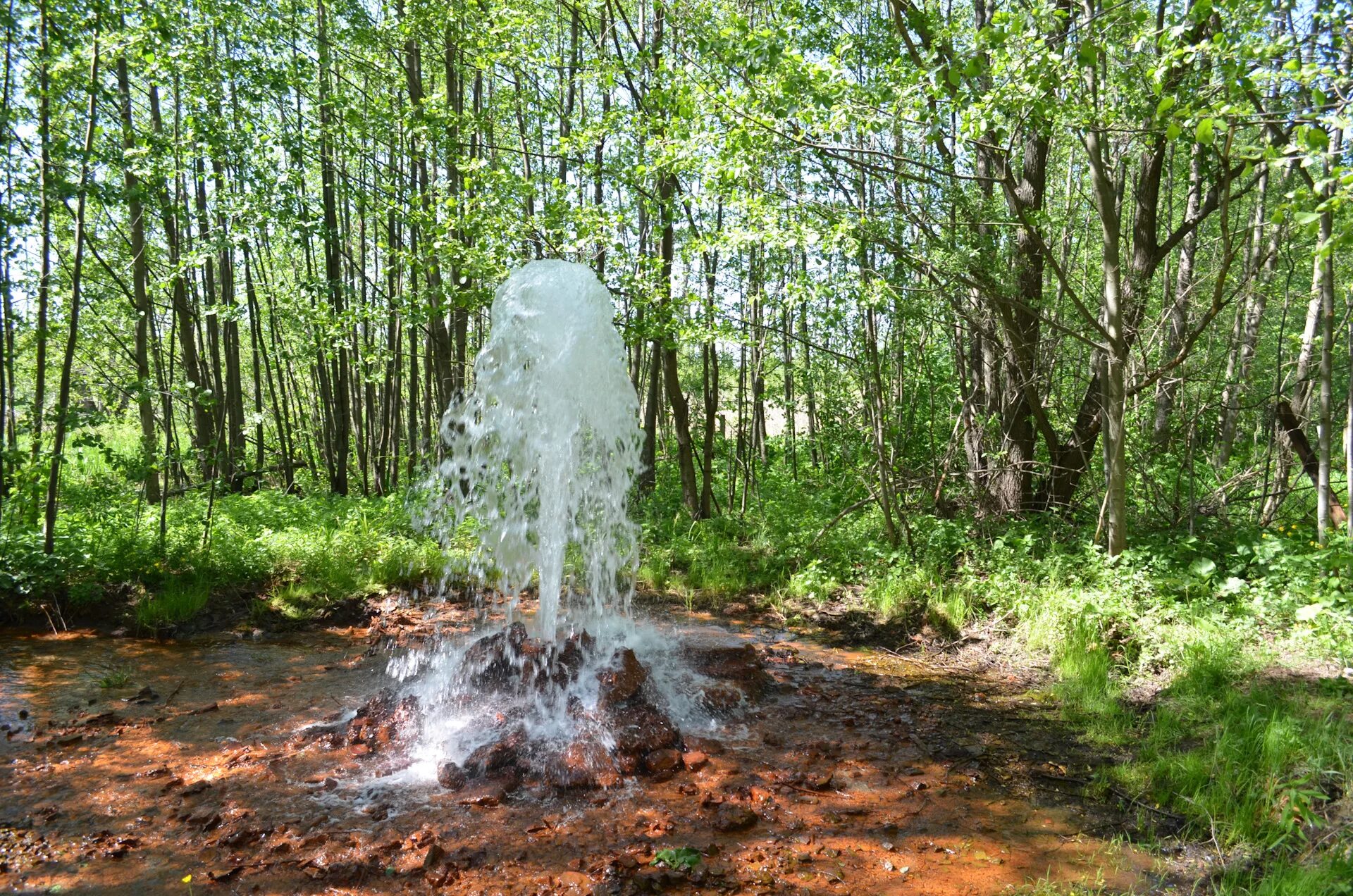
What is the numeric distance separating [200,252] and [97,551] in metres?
2.98

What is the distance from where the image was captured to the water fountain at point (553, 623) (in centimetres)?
445

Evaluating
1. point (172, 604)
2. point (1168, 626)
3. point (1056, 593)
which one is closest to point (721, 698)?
point (1056, 593)

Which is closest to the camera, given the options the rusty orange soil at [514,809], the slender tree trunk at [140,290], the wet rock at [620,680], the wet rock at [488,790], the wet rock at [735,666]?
the rusty orange soil at [514,809]

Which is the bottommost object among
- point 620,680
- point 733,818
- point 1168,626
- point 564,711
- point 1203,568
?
point 733,818

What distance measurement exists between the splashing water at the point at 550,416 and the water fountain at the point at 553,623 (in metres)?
0.01

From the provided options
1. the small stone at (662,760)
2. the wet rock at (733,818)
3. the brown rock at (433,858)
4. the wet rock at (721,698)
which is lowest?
the wet rock at (733,818)

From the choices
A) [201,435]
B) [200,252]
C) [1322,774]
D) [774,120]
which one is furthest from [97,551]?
[1322,774]

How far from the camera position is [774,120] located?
6355 mm

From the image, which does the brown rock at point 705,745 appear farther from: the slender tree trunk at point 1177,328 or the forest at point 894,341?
the slender tree trunk at point 1177,328

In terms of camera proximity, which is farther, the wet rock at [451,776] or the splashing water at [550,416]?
the splashing water at [550,416]

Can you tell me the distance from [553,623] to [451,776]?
5.74 ft

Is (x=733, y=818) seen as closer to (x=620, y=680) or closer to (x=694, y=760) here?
(x=694, y=760)

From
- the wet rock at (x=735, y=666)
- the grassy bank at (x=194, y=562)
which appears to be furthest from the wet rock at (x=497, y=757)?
the grassy bank at (x=194, y=562)

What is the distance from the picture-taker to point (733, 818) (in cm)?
379
